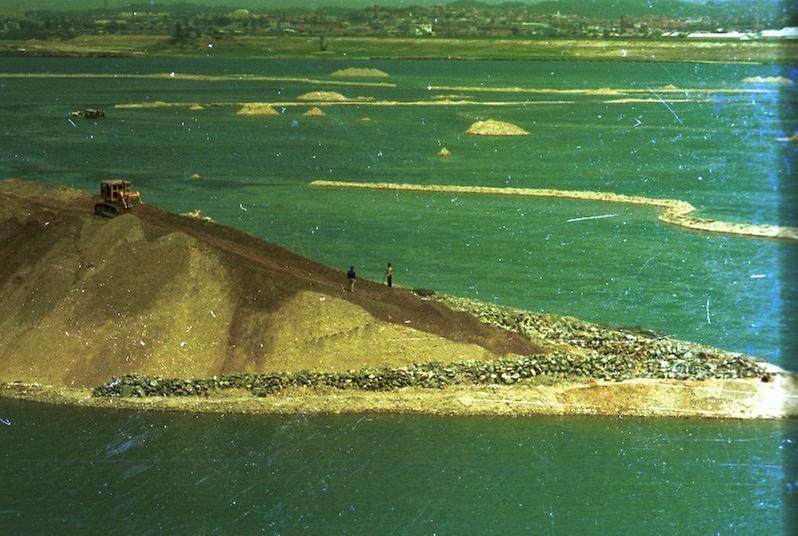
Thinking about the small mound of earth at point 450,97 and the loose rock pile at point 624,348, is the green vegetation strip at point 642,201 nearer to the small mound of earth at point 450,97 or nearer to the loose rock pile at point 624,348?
the loose rock pile at point 624,348

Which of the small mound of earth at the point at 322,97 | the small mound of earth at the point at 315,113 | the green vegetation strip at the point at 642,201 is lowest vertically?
the small mound of earth at the point at 322,97

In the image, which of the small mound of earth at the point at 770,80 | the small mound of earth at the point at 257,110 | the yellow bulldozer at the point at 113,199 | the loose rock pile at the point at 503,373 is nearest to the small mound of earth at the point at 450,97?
the small mound of earth at the point at 257,110

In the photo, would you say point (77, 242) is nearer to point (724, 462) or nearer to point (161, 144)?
point (724, 462)

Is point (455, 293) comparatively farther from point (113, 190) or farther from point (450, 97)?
point (450, 97)

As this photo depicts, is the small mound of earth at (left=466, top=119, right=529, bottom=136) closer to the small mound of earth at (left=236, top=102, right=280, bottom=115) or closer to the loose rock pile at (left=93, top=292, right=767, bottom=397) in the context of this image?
the small mound of earth at (left=236, top=102, right=280, bottom=115)

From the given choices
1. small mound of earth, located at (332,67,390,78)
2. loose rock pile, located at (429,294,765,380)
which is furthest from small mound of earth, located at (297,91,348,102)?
loose rock pile, located at (429,294,765,380)

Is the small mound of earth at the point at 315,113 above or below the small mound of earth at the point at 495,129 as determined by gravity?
below
